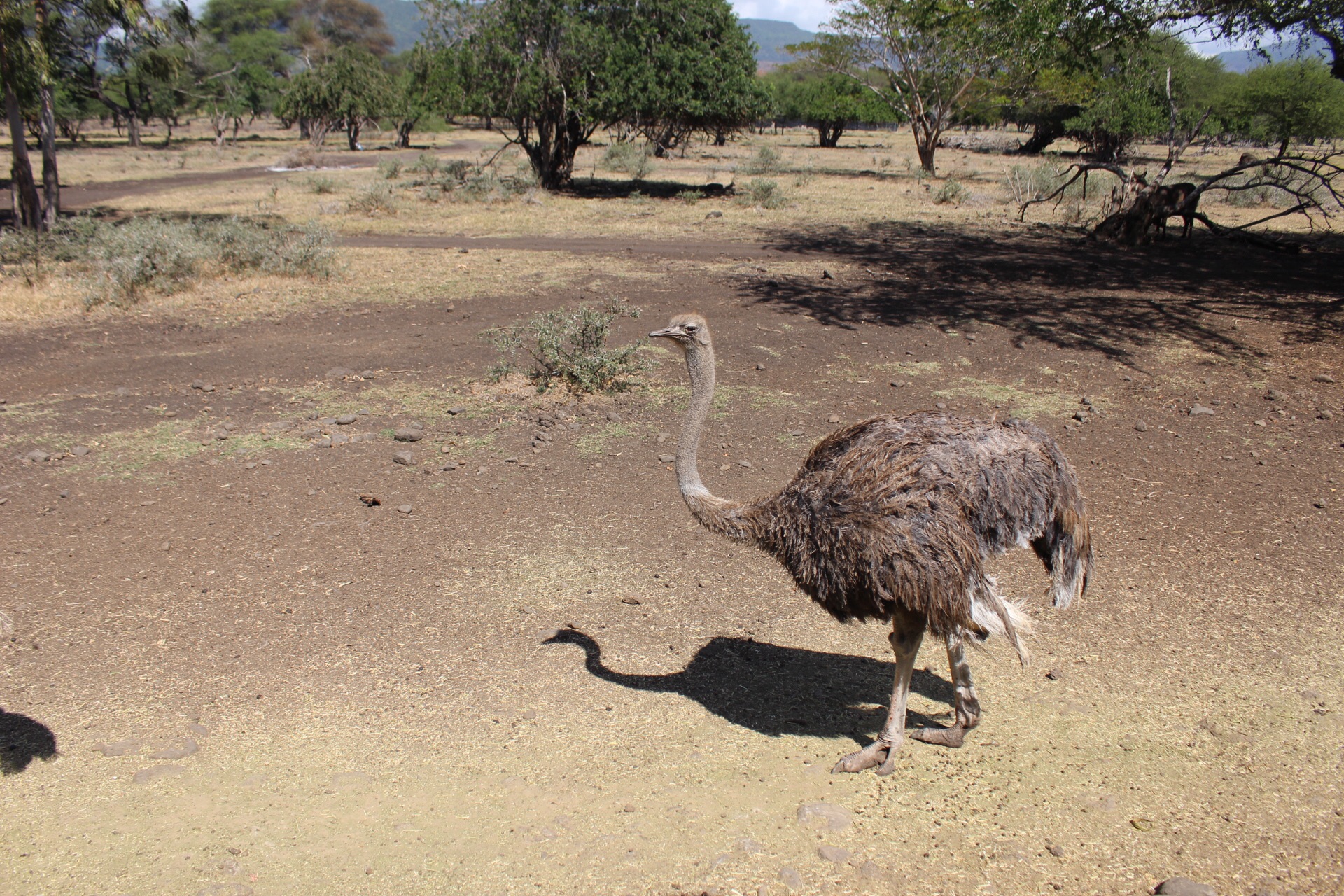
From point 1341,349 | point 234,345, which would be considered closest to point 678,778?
point 234,345

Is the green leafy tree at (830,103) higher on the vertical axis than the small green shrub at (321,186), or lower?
higher

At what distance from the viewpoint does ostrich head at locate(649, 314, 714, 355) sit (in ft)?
12.4

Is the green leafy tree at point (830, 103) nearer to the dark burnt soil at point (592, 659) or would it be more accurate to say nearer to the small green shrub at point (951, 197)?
the small green shrub at point (951, 197)

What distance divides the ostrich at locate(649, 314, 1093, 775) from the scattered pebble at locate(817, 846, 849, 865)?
45cm

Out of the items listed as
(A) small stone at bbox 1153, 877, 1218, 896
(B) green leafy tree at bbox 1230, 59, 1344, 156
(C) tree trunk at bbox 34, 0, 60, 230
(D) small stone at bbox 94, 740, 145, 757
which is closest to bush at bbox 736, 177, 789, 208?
(C) tree trunk at bbox 34, 0, 60, 230

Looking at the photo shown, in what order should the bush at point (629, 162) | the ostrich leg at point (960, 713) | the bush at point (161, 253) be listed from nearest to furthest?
the ostrich leg at point (960, 713)
the bush at point (161, 253)
the bush at point (629, 162)

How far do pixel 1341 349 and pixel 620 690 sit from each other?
8.87 meters

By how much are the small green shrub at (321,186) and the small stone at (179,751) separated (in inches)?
872

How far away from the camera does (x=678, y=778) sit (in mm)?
3535

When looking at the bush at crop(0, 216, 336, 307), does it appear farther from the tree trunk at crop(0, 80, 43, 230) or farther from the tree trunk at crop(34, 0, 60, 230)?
the tree trunk at crop(34, 0, 60, 230)

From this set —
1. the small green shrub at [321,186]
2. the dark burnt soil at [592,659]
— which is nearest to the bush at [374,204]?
the small green shrub at [321,186]

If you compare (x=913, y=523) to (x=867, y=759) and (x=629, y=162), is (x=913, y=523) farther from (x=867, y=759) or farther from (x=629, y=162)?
(x=629, y=162)

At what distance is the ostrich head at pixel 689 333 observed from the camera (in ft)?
12.4

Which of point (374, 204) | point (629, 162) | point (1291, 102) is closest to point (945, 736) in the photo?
point (374, 204)
